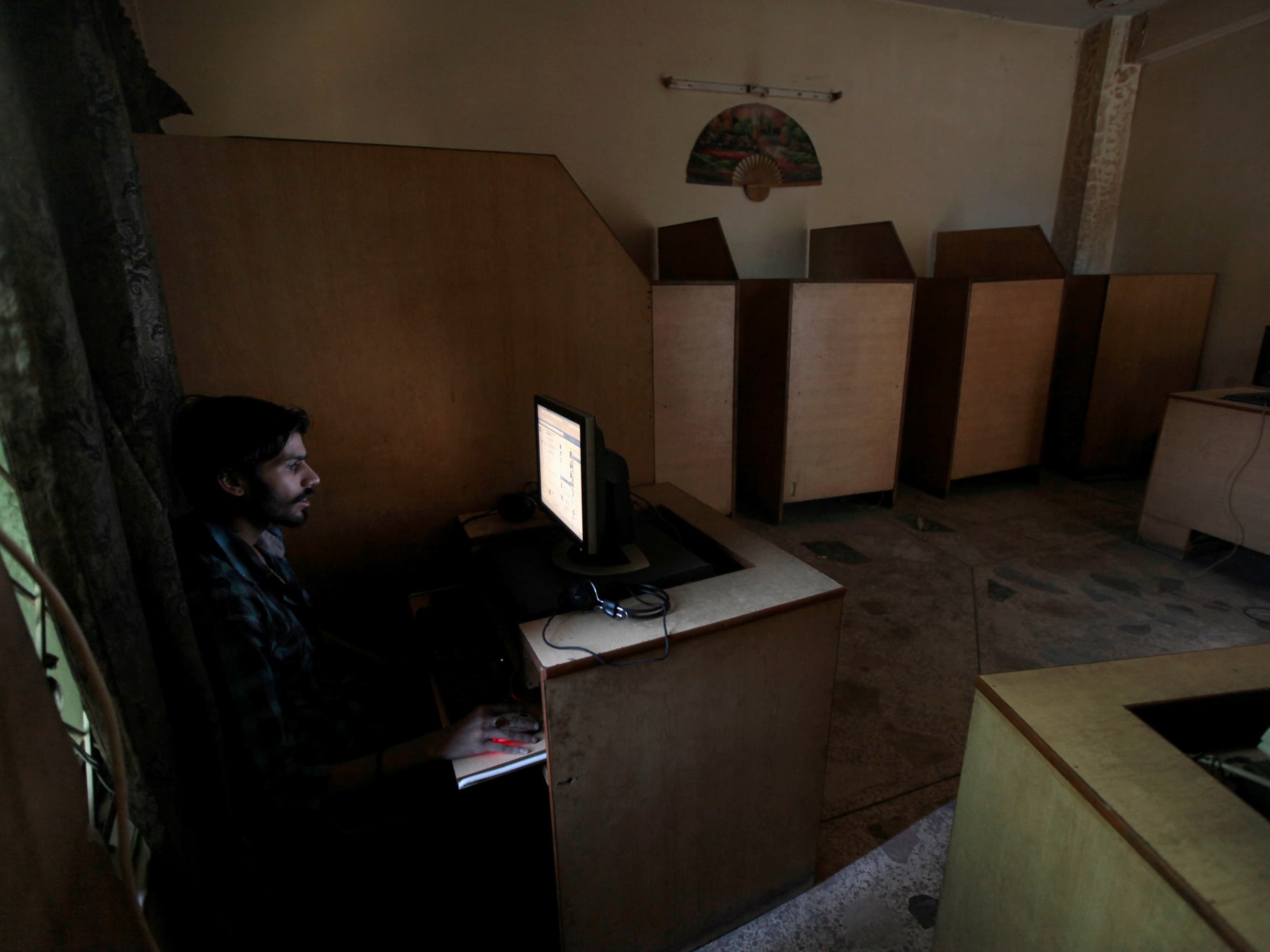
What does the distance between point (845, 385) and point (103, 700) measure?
11.1 feet

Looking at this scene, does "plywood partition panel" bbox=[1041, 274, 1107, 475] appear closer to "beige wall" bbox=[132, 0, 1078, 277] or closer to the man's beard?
"beige wall" bbox=[132, 0, 1078, 277]

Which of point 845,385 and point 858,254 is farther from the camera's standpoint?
point 858,254

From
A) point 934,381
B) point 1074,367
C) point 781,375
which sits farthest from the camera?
point 1074,367

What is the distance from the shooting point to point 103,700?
1.83ft

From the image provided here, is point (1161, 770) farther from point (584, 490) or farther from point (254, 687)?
point (254, 687)

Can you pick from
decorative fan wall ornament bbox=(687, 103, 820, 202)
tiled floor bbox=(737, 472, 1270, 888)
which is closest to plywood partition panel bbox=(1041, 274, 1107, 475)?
tiled floor bbox=(737, 472, 1270, 888)

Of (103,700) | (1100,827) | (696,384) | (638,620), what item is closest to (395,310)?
(638,620)

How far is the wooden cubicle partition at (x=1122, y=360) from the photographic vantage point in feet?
12.8

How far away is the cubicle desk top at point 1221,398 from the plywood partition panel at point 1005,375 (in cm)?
87

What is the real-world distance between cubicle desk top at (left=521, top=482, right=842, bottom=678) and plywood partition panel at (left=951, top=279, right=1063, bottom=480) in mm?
2924

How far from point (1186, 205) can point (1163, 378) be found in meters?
1.24

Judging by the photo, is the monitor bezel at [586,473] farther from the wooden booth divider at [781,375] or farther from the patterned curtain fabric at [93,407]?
the wooden booth divider at [781,375]

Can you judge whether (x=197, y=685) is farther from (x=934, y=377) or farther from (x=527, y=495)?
(x=934, y=377)

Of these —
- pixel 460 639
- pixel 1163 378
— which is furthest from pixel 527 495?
pixel 1163 378
